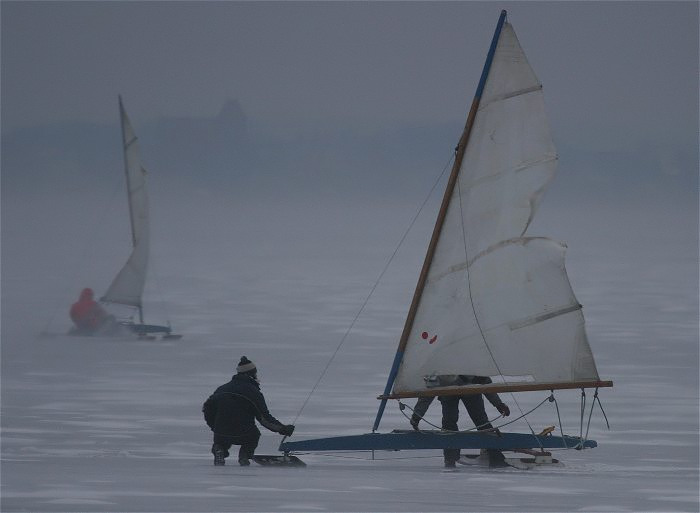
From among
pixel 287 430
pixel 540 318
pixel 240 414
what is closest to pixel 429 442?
pixel 287 430

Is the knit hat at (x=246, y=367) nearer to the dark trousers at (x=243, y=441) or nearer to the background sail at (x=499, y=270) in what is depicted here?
the dark trousers at (x=243, y=441)

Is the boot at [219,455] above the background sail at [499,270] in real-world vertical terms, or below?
below

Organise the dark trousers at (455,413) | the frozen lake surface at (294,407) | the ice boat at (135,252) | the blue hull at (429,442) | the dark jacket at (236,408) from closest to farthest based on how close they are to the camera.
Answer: the frozen lake surface at (294,407) → the dark jacket at (236,408) → the blue hull at (429,442) → the dark trousers at (455,413) → the ice boat at (135,252)

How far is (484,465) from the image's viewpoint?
19875 millimetres

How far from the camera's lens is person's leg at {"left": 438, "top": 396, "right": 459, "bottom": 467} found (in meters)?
19.9

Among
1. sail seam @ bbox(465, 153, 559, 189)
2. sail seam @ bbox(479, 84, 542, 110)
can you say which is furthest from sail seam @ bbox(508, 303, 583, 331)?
sail seam @ bbox(479, 84, 542, 110)

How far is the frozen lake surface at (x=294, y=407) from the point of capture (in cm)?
1730

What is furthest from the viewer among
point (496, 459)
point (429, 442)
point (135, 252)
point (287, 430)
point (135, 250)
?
point (135, 252)

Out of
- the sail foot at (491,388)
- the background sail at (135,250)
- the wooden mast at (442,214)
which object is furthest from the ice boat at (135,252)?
the sail foot at (491,388)

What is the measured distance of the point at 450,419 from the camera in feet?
65.4

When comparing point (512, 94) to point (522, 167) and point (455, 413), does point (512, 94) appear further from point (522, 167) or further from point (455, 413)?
point (455, 413)

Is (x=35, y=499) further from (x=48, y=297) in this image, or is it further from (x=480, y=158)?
(x=48, y=297)

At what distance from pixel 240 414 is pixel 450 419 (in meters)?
2.32

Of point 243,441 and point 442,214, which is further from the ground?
point 442,214
